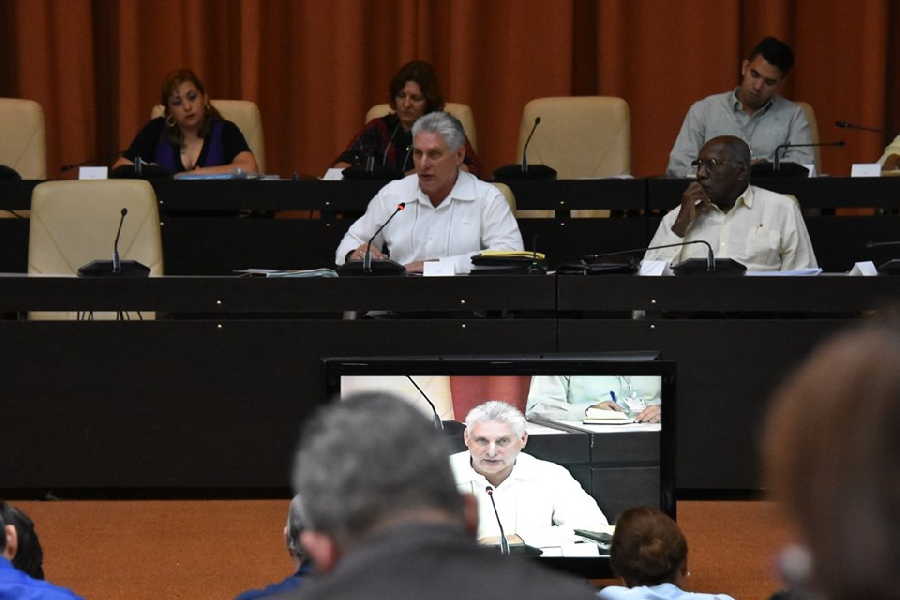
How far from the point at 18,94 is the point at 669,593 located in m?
6.61

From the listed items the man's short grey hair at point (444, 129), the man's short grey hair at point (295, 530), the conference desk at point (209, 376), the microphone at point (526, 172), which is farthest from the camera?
the microphone at point (526, 172)

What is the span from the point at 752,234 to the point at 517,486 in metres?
2.27

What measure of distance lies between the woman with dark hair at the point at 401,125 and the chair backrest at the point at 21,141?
1.34 meters

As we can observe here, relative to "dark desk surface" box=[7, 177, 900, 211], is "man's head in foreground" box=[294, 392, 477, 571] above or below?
below

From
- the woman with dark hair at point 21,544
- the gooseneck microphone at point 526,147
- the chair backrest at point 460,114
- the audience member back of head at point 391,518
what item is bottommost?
the woman with dark hair at point 21,544

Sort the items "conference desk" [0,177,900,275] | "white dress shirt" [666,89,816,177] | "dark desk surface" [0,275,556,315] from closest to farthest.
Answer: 1. "dark desk surface" [0,275,556,315]
2. "conference desk" [0,177,900,275]
3. "white dress shirt" [666,89,816,177]

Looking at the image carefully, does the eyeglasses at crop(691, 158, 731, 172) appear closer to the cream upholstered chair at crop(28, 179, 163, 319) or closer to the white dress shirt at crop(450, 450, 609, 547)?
the cream upholstered chair at crop(28, 179, 163, 319)

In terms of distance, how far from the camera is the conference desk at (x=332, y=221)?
5.40 metres

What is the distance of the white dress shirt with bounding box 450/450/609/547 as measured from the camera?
303 cm

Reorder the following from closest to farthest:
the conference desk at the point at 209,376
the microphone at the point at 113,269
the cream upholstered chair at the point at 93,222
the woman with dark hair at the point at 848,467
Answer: the woman with dark hair at the point at 848,467 → the conference desk at the point at 209,376 → the microphone at the point at 113,269 → the cream upholstered chair at the point at 93,222

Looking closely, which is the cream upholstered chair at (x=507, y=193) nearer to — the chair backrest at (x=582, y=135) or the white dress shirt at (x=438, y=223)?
the white dress shirt at (x=438, y=223)

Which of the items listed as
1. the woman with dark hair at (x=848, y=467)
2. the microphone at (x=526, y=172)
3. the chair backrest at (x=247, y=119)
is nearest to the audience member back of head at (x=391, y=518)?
the woman with dark hair at (x=848, y=467)

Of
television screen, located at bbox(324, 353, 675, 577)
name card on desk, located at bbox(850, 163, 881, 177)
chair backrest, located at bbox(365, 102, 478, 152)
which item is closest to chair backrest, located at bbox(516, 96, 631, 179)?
chair backrest, located at bbox(365, 102, 478, 152)

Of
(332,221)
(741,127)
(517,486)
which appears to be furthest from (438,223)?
(517,486)
